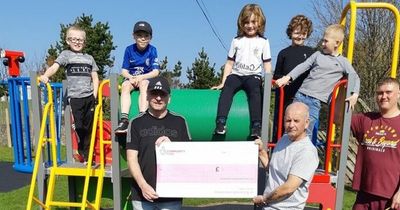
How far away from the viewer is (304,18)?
16.5ft

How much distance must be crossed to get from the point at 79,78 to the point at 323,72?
2.99 meters

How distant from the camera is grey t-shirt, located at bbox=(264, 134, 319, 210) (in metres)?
3.08

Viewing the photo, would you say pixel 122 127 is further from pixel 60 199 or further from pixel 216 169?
pixel 60 199

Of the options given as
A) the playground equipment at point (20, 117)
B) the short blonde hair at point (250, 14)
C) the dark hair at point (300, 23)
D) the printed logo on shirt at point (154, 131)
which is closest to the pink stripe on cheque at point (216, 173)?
the printed logo on shirt at point (154, 131)

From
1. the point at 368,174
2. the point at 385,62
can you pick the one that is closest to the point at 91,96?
the point at 368,174

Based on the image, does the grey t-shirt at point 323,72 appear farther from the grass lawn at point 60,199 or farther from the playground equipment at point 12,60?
the playground equipment at point 12,60

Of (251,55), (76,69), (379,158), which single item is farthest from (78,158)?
(379,158)

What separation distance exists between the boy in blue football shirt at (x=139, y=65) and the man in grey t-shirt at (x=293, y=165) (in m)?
1.71

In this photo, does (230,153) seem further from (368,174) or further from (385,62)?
(385,62)

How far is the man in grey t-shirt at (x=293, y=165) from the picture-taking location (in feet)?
10.1

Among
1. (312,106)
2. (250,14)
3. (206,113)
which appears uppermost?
(250,14)

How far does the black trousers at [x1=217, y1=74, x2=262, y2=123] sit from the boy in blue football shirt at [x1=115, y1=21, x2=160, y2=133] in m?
0.79

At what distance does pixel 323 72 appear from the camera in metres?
4.49

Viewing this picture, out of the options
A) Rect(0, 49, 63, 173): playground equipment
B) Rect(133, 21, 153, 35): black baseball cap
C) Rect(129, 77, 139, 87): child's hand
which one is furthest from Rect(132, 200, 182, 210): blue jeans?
Rect(0, 49, 63, 173): playground equipment
